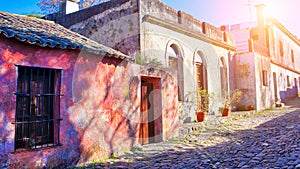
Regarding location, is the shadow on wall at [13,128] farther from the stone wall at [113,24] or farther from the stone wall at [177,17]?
the stone wall at [177,17]

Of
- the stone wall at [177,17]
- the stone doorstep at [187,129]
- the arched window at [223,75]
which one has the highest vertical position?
the stone wall at [177,17]

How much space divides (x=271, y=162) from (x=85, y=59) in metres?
4.24

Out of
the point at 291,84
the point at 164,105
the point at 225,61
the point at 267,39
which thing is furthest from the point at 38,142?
the point at 291,84

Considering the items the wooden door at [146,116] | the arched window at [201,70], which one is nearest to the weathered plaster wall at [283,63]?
the arched window at [201,70]

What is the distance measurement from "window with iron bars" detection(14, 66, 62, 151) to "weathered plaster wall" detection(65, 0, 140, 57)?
454 centimetres

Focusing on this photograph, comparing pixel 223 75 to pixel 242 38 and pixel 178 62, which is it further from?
pixel 242 38

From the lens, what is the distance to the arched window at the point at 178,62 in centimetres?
1098

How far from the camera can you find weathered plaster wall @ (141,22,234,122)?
9734 mm

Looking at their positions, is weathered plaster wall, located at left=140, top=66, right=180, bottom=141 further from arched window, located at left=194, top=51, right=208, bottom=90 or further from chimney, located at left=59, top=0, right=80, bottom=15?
chimney, located at left=59, top=0, right=80, bottom=15

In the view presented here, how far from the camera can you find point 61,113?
5.12m

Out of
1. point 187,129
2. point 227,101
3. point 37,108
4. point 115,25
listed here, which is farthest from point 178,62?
point 37,108

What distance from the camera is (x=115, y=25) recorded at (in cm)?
998

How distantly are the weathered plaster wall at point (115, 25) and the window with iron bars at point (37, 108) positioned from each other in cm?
454

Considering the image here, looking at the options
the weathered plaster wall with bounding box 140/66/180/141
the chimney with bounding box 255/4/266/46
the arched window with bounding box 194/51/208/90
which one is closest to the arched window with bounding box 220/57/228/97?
the arched window with bounding box 194/51/208/90
